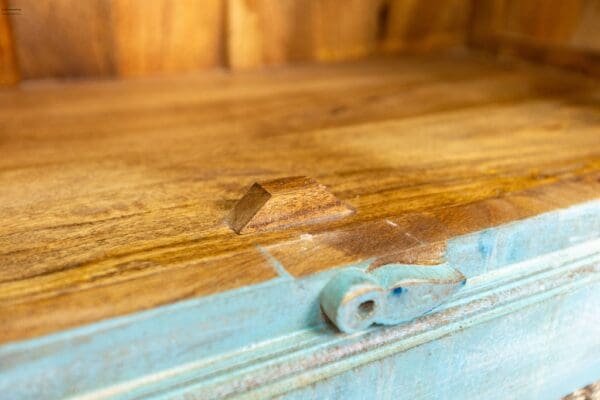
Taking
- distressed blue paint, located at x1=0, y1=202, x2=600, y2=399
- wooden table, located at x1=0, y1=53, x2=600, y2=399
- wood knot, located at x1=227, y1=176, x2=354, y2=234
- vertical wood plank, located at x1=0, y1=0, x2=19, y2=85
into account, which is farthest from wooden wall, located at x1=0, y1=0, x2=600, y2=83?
distressed blue paint, located at x1=0, y1=202, x2=600, y2=399

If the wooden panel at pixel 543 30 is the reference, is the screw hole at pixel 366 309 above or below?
below

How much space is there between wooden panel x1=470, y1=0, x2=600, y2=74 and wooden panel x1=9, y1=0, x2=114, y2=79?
923mm

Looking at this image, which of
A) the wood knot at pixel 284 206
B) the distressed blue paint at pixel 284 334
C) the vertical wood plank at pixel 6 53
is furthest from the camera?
the vertical wood plank at pixel 6 53

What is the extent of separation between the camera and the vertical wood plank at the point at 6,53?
3.53 ft

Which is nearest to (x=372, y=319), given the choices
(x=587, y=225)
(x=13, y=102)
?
(x=587, y=225)

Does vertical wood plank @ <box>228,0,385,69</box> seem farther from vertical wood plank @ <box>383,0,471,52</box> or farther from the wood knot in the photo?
the wood knot

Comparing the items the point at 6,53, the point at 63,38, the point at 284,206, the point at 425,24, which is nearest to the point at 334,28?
the point at 425,24

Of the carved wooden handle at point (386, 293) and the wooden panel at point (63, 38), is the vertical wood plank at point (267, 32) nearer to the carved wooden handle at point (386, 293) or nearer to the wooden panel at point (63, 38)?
the wooden panel at point (63, 38)

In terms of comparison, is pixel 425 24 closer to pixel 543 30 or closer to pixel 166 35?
pixel 543 30

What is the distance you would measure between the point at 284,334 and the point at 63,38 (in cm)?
86

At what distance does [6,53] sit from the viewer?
1.10m

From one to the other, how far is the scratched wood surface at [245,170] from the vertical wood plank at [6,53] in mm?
27

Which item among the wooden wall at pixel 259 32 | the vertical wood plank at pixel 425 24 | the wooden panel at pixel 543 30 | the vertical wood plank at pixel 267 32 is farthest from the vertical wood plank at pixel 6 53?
the wooden panel at pixel 543 30

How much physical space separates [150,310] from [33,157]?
0.45m
